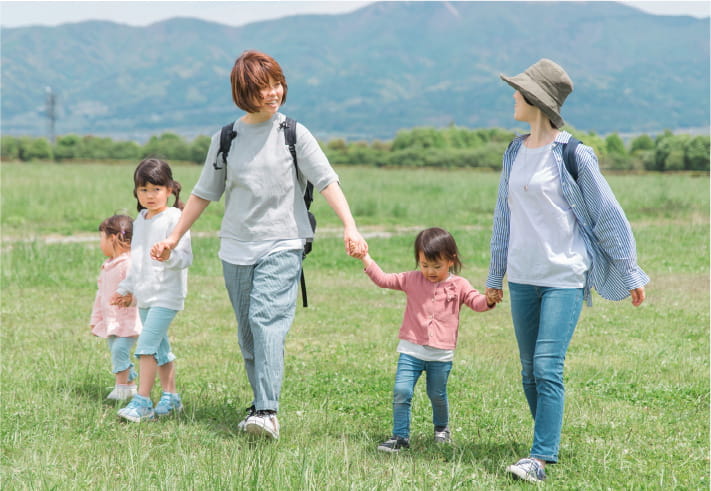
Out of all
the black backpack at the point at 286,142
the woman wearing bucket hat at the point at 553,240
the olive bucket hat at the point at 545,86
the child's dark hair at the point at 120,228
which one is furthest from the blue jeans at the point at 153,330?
the olive bucket hat at the point at 545,86

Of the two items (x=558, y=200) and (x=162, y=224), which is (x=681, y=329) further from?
(x=162, y=224)

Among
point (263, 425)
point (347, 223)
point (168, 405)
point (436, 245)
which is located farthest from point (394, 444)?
point (168, 405)

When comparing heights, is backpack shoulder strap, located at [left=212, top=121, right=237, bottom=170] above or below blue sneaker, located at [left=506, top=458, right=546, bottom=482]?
above

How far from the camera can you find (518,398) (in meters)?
6.42

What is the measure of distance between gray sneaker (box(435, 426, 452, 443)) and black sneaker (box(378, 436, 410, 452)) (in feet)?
0.74

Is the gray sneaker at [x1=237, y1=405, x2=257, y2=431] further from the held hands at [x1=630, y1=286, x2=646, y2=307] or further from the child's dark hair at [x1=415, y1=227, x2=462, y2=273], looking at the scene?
the held hands at [x1=630, y1=286, x2=646, y2=307]

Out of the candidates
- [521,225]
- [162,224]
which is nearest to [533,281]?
[521,225]

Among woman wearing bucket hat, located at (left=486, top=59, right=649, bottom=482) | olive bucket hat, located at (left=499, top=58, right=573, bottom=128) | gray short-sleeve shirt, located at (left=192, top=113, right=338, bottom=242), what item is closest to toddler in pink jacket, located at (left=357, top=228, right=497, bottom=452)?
woman wearing bucket hat, located at (left=486, top=59, right=649, bottom=482)

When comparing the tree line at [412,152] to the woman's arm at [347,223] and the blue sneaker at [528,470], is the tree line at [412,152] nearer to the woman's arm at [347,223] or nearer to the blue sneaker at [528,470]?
the woman's arm at [347,223]

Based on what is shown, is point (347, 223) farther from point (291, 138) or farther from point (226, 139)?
point (226, 139)

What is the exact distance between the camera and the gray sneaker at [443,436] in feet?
17.3

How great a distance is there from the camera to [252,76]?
15.9 ft

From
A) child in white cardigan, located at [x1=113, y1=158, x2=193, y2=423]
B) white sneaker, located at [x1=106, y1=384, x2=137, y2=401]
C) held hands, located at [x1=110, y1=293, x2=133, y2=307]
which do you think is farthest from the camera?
white sneaker, located at [x1=106, y1=384, x2=137, y2=401]

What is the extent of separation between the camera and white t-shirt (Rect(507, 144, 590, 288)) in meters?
4.62
